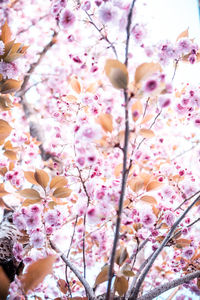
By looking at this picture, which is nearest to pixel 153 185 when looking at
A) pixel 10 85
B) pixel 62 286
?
pixel 62 286

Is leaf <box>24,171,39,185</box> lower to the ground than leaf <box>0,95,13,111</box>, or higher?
lower

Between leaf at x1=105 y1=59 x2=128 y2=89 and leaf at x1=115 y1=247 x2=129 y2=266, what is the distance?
3.36ft

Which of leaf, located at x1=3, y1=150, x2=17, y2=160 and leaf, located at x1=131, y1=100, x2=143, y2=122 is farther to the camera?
leaf, located at x1=3, y1=150, x2=17, y2=160

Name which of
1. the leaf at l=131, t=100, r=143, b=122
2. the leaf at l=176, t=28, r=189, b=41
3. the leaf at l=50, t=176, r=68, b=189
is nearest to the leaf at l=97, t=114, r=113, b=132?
the leaf at l=131, t=100, r=143, b=122

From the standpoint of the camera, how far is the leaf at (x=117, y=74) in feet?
2.88

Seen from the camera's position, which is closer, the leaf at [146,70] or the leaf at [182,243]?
the leaf at [146,70]

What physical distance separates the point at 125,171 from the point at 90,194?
71 cm

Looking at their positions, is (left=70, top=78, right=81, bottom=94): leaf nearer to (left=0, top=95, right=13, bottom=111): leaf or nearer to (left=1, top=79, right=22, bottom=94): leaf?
(left=1, top=79, right=22, bottom=94): leaf

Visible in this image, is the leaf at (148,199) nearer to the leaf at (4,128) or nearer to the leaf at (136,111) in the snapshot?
the leaf at (136,111)

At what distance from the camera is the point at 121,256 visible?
1358 millimetres

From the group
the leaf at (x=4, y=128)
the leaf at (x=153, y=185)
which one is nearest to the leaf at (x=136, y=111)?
the leaf at (x=153, y=185)

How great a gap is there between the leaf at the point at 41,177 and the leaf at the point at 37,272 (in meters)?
0.64

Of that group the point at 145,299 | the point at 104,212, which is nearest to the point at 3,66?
the point at 104,212

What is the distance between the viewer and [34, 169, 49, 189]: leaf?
4.44 ft
